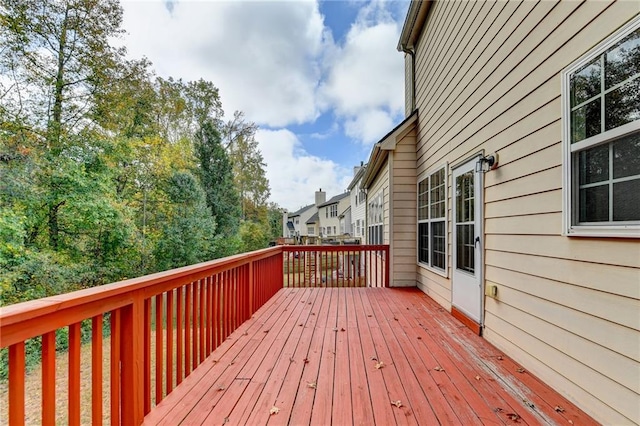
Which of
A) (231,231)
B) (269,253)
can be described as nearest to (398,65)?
(269,253)

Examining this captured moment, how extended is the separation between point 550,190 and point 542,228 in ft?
0.95

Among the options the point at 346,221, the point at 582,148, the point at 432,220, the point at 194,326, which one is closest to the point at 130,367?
the point at 194,326

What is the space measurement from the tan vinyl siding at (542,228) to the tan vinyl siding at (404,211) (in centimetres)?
180

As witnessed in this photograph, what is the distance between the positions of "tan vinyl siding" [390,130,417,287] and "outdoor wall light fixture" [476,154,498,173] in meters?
2.32

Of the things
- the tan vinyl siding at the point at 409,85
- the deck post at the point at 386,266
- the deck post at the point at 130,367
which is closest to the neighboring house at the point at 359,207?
the tan vinyl siding at the point at 409,85

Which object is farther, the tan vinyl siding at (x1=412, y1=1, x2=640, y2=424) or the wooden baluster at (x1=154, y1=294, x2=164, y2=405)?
the wooden baluster at (x1=154, y1=294, x2=164, y2=405)

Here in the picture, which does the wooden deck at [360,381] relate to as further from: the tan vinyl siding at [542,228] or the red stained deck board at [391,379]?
the tan vinyl siding at [542,228]

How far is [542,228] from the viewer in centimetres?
213

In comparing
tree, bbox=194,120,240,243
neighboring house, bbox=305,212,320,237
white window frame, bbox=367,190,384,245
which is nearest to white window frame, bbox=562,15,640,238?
white window frame, bbox=367,190,384,245

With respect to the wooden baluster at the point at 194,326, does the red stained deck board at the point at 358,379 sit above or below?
below

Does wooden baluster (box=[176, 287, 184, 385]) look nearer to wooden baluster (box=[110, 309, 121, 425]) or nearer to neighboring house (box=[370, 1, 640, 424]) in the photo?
wooden baluster (box=[110, 309, 121, 425])

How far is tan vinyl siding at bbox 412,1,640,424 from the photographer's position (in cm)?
156

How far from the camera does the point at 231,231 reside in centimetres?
1672

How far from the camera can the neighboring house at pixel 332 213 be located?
26.4 m
